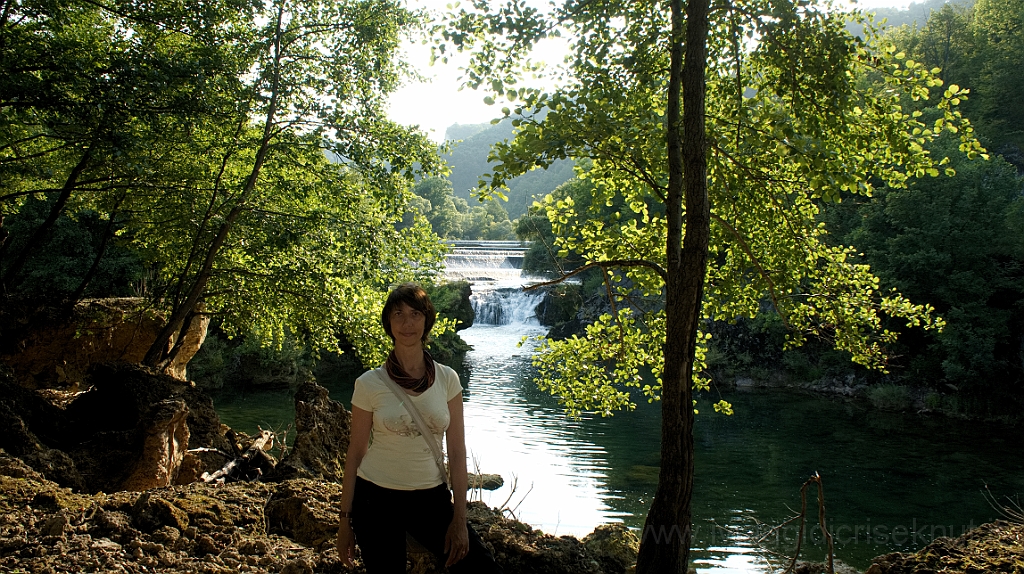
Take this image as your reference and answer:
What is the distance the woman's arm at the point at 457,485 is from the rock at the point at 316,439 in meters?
3.71

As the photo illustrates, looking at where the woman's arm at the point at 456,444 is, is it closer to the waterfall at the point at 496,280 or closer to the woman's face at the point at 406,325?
the woman's face at the point at 406,325

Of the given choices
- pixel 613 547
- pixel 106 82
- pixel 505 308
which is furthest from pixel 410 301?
pixel 505 308

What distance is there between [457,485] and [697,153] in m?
2.64

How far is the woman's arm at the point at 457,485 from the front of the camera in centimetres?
271

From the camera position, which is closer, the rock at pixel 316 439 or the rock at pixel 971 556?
the rock at pixel 971 556

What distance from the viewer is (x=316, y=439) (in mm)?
6906

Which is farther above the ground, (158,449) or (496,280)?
(496,280)

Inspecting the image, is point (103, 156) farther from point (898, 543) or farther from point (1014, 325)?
point (1014, 325)

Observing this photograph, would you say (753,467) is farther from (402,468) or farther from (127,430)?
(402,468)

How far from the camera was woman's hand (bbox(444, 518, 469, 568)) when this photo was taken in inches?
107

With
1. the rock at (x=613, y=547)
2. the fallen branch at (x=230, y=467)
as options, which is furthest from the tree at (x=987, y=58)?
the fallen branch at (x=230, y=467)

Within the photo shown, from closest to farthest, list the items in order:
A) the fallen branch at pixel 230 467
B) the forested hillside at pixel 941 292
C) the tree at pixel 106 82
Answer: the tree at pixel 106 82
the fallen branch at pixel 230 467
the forested hillside at pixel 941 292

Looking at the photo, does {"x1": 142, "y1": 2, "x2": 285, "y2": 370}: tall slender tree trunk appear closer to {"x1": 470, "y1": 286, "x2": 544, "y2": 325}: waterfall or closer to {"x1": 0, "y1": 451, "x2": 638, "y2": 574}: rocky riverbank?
{"x1": 0, "y1": 451, "x2": 638, "y2": 574}: rocky riverbank

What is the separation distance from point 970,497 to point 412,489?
13793 mm
